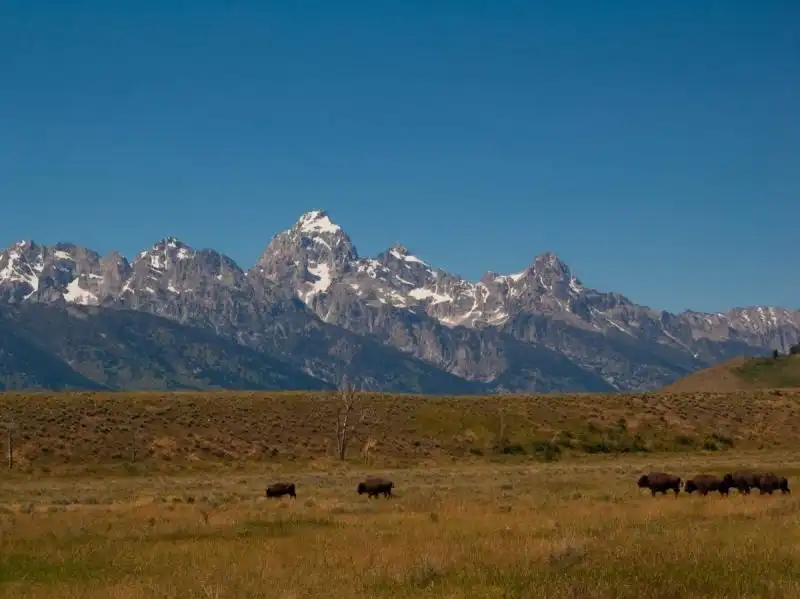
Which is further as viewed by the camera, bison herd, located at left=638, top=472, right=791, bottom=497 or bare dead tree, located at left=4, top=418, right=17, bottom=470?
bare dead tree, located at left=4, top=418, right=17, bottom=470

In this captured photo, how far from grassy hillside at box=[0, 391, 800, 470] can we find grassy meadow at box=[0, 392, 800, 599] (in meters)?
0.41

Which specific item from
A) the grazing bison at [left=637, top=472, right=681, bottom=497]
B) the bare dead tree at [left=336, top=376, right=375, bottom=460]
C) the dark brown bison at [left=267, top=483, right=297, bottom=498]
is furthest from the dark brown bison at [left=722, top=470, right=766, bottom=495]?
the bare dead tree at [left=336, top=376, right=375, bottom=460]

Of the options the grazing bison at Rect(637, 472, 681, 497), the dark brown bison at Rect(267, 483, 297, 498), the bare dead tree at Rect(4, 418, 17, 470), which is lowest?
the bare dead tree at Rect(4, 418, 17, 470)

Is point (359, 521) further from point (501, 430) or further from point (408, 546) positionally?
point (501, 430)

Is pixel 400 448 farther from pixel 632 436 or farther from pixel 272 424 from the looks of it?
pixel 632 436

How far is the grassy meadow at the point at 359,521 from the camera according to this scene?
16.8 m

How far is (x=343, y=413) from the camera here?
9462 cm

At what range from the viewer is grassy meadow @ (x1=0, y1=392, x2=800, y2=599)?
1676 cm

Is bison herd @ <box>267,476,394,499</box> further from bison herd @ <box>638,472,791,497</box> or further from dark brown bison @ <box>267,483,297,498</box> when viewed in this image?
bison herd @ <box>638,472,791,497</box>

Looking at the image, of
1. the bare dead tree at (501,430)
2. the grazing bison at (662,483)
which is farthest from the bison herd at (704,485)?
the bare dead tree at (501,430)

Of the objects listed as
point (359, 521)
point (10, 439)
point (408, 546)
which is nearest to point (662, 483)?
point (359, 521)

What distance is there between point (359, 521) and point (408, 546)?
7509 millimetres

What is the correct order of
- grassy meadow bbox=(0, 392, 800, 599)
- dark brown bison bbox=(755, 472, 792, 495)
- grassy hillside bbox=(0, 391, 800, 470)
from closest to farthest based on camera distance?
1. grassy meadow bbox=(0, 392, 800, 599)
2. dark brown bison bbox=(755, 472, 792, 495)
3. grassy hillside bbox=(0, 391, 800, 470)

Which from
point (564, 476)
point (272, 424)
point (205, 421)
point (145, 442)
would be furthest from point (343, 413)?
point (564, 476)
